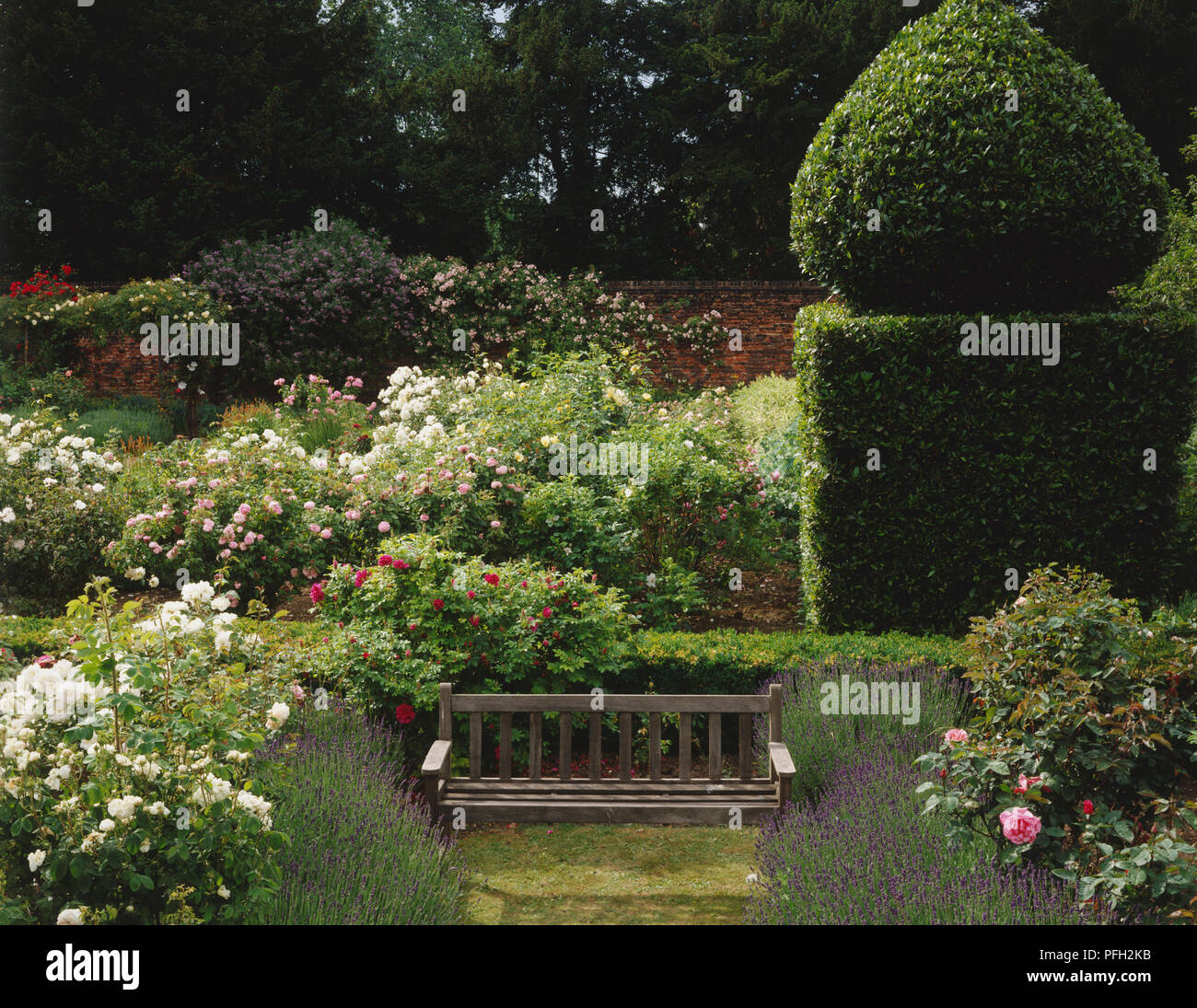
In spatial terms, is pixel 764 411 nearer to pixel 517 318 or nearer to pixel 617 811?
pixel 517 318

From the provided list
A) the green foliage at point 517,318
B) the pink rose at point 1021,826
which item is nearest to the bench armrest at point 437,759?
the pink rose at point 1021,826

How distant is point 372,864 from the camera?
3.53 m

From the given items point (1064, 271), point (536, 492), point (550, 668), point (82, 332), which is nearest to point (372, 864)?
point (550, 668)

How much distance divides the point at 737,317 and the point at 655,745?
1405 cm

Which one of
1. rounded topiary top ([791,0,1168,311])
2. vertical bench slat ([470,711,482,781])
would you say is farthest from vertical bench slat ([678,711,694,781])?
rounded topiary top ([791,0,1168,311])

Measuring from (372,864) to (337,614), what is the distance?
2.33m

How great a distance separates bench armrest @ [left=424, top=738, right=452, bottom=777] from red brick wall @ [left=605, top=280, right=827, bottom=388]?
45.2 ft

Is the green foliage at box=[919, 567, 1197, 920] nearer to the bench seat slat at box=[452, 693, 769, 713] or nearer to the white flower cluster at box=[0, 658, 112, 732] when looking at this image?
the bench seat slat at box=[452, 693, 769, 713]

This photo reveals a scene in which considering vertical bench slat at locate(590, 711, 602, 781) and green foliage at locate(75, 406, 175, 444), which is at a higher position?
green foliage at locate(75, 406, 175, 444)

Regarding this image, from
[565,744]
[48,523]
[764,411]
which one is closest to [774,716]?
[565,744]

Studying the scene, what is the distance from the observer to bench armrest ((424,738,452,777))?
4.24 meters

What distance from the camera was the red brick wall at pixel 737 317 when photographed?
1761 cm

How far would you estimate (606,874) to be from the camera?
445 cm

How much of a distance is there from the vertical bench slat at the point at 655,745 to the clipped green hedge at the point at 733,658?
1004mm
